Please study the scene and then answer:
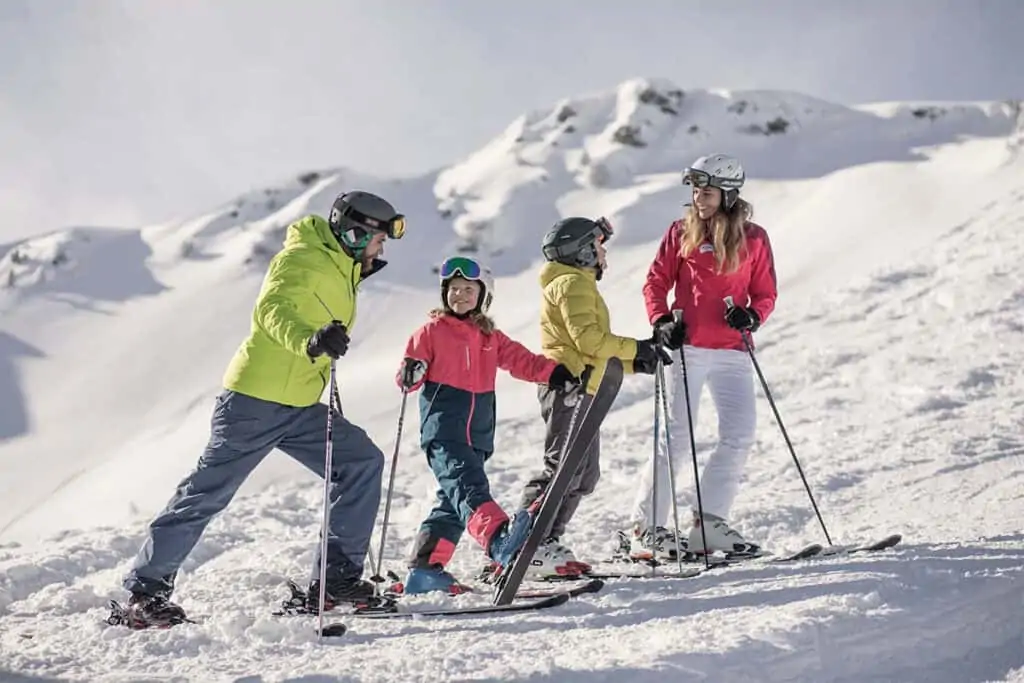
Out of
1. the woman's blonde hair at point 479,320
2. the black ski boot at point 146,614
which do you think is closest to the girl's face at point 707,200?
the woman's blonde hair at point 479,320

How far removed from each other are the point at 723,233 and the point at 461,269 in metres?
1.55

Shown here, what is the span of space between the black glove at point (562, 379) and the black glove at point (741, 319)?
3.08 ft

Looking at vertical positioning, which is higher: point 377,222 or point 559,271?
point 377,222

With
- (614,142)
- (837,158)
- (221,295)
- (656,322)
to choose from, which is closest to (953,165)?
(837,158)

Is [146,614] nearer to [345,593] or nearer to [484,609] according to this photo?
[345,593]

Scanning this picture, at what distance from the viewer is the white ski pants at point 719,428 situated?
17.3ft

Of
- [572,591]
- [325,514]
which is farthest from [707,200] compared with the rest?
[325,514]

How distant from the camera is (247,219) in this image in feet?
125

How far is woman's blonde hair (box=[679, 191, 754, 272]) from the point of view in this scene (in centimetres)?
530

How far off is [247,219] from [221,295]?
9.58 meters

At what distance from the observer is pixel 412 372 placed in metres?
4.82

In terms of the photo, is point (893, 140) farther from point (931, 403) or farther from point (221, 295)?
point (931, 403)

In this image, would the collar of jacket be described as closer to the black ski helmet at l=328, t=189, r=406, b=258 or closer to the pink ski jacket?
the pink ski jacket

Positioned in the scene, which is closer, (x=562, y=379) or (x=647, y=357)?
(x=647, y=357)
